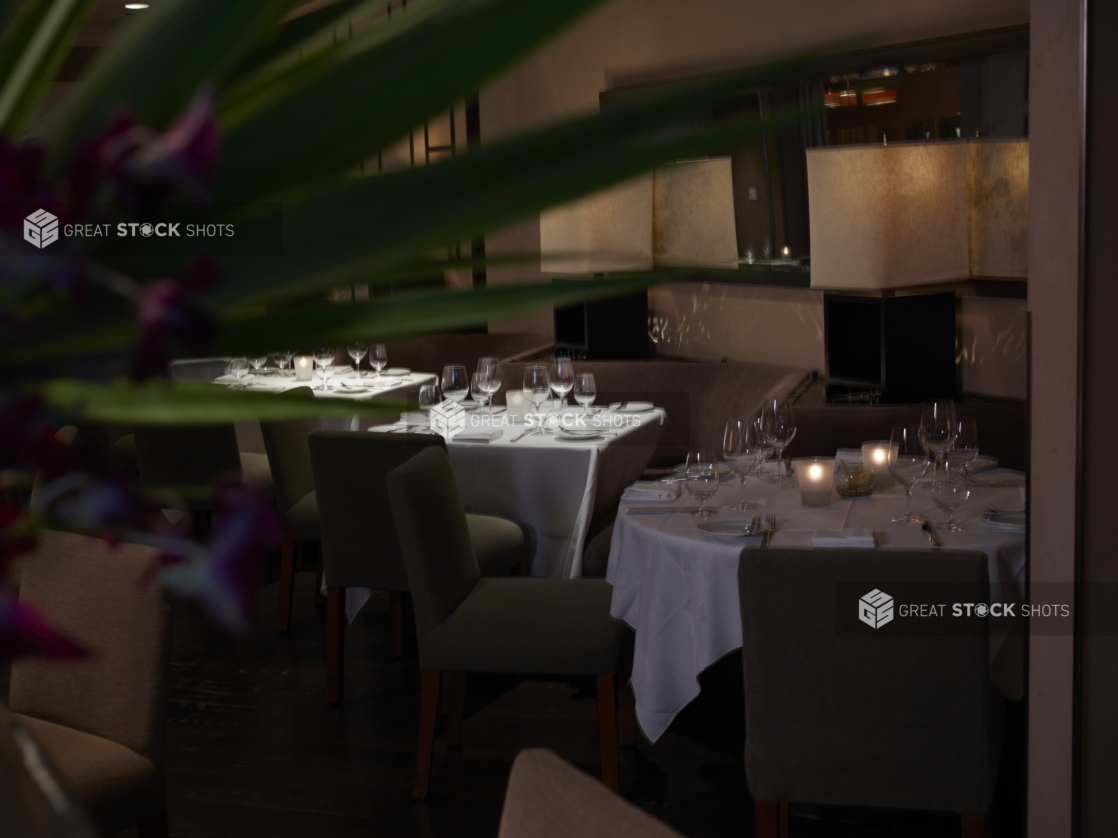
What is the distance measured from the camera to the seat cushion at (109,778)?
2.02m

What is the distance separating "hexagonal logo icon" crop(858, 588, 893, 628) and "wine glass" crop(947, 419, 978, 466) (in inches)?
43.4

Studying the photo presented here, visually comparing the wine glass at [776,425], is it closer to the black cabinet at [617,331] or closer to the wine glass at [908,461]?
the wine glass at [908,461]

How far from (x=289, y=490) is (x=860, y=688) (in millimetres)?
2680

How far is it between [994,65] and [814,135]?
0.93 meters

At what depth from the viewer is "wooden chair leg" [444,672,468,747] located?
123 inches

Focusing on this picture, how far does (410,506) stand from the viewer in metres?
2.72

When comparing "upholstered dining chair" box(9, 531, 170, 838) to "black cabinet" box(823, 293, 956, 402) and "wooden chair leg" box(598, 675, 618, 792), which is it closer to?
"wooden chair leg" box(598, 675, 618, 792)

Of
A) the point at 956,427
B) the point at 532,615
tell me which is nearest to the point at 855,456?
the point at 956,427

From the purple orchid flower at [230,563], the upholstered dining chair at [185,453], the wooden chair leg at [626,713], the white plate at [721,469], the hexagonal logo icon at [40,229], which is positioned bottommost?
the wooden chair leg at [626,713]

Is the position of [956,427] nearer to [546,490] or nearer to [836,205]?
[836,205]

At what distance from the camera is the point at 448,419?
167 inches

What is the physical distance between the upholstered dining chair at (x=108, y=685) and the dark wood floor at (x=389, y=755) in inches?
28.4

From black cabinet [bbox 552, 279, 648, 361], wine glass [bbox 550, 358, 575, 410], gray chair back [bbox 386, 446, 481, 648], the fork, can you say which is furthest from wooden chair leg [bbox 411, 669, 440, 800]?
black cabinet [bbox 552, 279, 648, 361]

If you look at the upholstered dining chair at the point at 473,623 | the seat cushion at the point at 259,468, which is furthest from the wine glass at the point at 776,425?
the seat cushion at the point at 259,468
